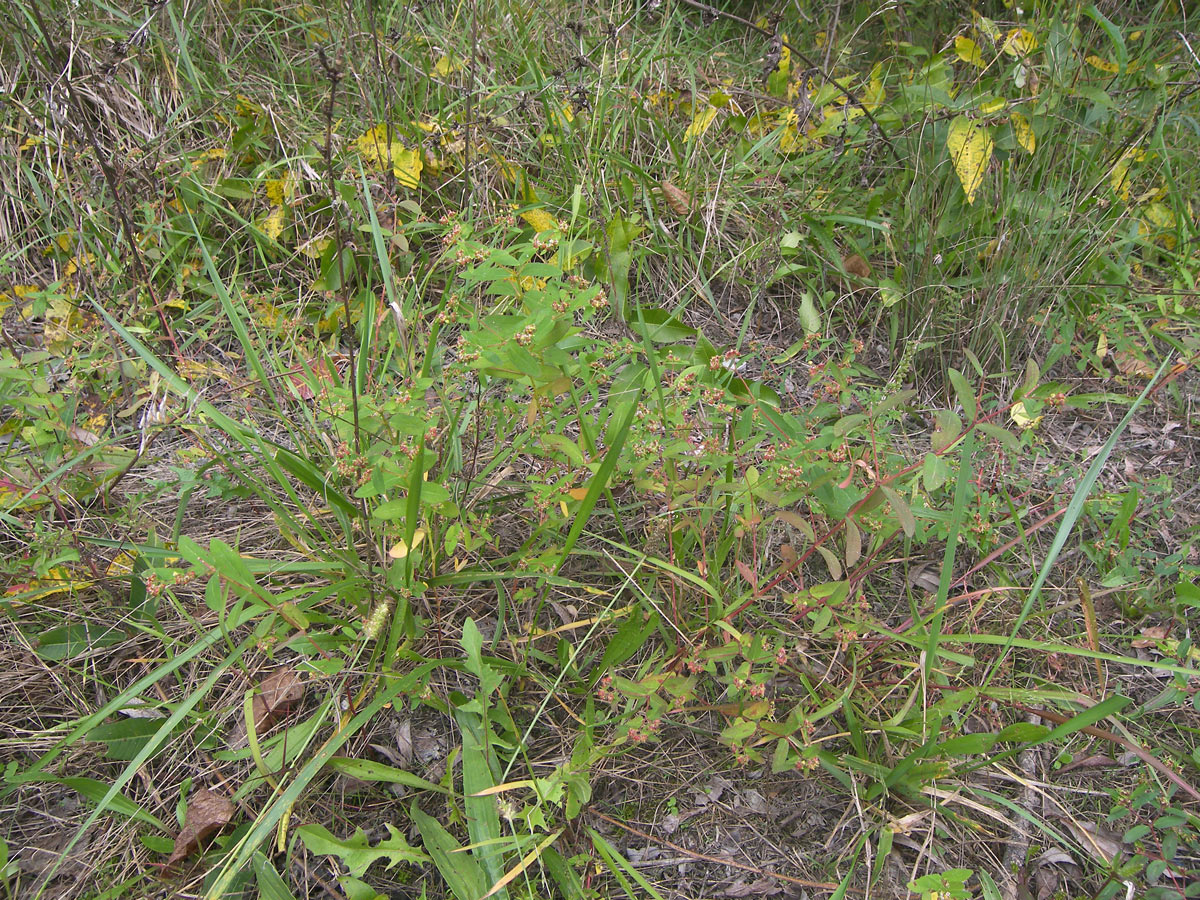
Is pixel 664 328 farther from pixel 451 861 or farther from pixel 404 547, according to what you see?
pixel 451 861

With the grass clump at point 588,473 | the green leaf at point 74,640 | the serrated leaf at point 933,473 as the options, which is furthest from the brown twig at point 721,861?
the green leaf at point 74,640

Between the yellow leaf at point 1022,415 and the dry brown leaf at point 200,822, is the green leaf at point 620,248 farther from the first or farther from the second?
the dry brown leaf at point 200,822

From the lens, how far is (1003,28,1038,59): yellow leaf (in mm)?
2131

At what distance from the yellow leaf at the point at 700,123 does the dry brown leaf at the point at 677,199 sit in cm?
19

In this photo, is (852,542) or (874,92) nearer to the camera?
(852,542)

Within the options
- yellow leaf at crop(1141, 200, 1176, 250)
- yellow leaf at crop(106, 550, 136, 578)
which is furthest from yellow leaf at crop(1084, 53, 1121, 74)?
yellow leaf at crop(106, 550, 136, 578)

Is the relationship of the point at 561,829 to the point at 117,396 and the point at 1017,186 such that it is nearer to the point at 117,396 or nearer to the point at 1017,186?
the point at 117,396

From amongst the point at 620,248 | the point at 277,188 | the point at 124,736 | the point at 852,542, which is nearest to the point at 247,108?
the point at 277,188

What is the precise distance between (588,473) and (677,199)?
1.11 meters

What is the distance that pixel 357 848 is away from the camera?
4.21ft

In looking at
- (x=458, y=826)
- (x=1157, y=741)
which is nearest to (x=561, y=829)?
(x=458, y=826)

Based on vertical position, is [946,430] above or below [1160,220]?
above

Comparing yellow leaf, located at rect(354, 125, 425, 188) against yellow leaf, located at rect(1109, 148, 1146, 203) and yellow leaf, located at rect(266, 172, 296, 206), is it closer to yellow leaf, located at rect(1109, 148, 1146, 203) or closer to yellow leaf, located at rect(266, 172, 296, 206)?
yellow leaf, located at rect(266, 172, 296, 206)

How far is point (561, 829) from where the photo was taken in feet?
4.37
